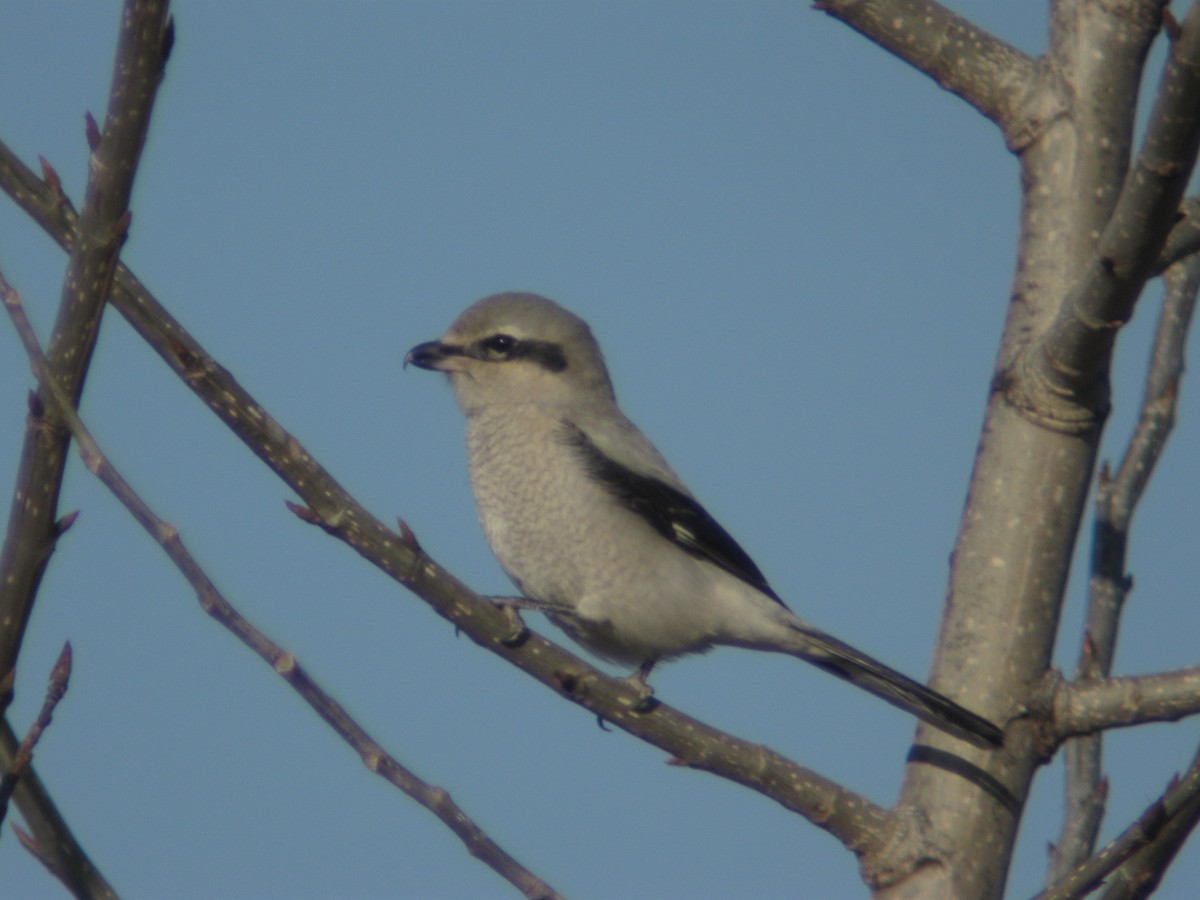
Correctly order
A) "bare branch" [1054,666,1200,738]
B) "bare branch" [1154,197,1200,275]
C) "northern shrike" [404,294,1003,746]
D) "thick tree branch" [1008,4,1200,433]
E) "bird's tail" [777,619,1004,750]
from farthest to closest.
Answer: "northern shrike" [404,294,1003,746] → "bare branch" [1154,197,1200,275] → "bird's tail" [777,619,1004,750] → "bare branch" [1054,666,1200,738] → "thick tree branch" [1008,4,1200,433]

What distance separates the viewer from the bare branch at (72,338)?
1.50 metres

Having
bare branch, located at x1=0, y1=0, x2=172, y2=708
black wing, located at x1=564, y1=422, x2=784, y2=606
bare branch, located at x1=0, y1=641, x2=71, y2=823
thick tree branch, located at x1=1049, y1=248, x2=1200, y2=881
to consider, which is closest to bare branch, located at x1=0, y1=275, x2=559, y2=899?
bare branch, located at x1=0, y1=0, x2=172, y2=708

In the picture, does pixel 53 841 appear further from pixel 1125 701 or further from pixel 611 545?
pixel 611 545

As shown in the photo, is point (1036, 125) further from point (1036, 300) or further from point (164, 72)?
point (164, 72)

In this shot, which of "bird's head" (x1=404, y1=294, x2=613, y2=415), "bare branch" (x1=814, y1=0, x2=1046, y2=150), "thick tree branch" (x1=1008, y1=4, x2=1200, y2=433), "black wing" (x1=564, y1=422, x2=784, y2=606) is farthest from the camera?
"bird's head" (x1=404, y1=294, x2=613, y2=415)

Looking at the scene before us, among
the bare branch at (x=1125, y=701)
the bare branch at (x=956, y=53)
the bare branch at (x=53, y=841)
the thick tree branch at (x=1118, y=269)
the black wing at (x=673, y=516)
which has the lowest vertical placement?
the bare branch at (x=53, y=841)

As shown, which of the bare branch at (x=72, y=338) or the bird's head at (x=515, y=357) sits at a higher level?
the bird's head at (x=515, y=357)

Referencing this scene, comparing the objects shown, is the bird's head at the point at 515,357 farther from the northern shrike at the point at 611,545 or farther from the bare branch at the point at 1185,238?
the bare branch at the point at 1185,238

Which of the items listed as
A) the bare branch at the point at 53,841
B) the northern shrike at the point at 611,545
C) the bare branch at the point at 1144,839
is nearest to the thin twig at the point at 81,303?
the bare branch at the point at 53,841

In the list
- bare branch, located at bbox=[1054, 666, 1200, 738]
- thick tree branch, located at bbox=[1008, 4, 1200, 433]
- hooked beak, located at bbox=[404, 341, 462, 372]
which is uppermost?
hooked beak, located at bbox=[404, 341, 462, 372]

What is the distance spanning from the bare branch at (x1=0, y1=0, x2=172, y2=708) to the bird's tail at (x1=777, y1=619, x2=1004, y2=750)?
5.07 feet

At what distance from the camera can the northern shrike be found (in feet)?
11.8

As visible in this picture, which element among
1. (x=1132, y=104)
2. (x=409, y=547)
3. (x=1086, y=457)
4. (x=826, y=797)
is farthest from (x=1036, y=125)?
(x=409, y=547)

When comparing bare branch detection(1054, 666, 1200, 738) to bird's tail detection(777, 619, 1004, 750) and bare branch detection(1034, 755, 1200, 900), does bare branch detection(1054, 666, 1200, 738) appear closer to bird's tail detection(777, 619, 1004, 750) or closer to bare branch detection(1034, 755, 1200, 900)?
bird's tail detection(777, 619, 1004, 750)
